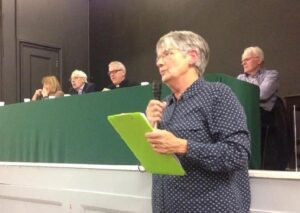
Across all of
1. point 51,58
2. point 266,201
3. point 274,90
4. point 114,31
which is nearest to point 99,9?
point 114,31

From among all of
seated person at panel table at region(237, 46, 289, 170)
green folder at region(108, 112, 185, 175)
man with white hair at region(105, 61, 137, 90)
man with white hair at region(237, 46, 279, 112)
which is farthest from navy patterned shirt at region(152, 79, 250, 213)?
man with white hair at region(105, 61, 137, 90)

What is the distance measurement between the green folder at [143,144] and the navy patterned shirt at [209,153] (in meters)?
0.05

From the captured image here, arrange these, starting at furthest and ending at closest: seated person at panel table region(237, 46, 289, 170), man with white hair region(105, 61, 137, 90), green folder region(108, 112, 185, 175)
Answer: man with white hair region(105, 61, 137, 90), seated person at panel table region(237, 46, 289, 170), green folder region(108, 112, 185, 175)

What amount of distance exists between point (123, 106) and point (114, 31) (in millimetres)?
5268

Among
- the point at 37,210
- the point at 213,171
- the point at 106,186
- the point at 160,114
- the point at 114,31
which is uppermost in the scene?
the point at 114,31

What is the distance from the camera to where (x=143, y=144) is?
1.59 meters

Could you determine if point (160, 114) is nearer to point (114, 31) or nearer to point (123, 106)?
point (123, 106)

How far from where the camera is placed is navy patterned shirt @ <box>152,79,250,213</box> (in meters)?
1.50

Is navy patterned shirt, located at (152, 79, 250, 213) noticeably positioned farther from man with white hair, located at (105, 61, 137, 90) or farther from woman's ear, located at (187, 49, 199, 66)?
man with white hair, located at (105, 61, 137, 90)

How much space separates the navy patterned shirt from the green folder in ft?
0.18

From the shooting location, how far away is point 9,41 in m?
7.79

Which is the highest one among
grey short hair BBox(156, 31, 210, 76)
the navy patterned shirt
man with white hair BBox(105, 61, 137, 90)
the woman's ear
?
man with white hair BBox(105, 61, 137, 90)

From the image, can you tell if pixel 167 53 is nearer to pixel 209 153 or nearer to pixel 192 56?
pixel 192 56

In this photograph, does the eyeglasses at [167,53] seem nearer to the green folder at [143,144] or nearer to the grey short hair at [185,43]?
the grey short hair at [185,43]
